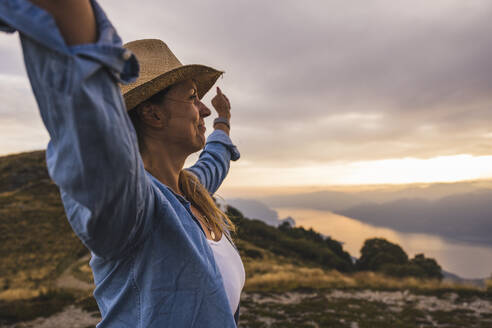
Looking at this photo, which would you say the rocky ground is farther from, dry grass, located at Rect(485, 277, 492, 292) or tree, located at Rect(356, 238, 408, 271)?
tree, located at Rect(356, 238, 408, 271)

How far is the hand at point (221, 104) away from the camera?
8.75ft

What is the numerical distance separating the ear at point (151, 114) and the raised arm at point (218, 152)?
907mm

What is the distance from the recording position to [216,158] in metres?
2.66

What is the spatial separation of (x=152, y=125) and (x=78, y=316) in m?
11.6

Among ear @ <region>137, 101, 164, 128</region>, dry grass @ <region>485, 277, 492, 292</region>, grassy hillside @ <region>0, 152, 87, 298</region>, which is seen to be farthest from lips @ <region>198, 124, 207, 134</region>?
dry grass @ <region>485, 277, 492, 292</region>

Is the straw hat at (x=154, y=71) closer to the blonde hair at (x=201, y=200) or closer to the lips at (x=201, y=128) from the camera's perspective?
the lips at (x=201, y=128)

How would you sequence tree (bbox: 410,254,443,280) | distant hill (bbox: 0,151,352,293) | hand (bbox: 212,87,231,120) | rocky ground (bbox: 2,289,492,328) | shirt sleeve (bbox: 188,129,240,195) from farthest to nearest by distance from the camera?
tree (bbox: 410,254,443,280) → distant hill (bbox: 0,151,352,293) → rocky ground (bbox: 2,289,492,328) → hand (bbox: 212,87,231,120) → shirt sleeve (bbox: 188,129,240,195)

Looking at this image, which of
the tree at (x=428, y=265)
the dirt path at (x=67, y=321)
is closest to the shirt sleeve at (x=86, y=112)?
the dirt path at (x=67, y=321)

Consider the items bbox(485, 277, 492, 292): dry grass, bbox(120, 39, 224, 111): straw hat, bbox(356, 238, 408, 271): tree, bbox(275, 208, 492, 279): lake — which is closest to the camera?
bbox(120, 39, 224, 111): straw hat

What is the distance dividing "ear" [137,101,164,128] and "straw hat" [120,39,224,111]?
5 cm

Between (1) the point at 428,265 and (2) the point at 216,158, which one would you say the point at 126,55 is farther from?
(1) the point at 428,265

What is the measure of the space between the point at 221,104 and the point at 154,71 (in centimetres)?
115

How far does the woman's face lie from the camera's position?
62.1 inches

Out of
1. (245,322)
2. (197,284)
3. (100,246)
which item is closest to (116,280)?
(197,284)
